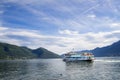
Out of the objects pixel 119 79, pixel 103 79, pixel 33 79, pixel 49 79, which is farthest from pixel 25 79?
pixel 119 79

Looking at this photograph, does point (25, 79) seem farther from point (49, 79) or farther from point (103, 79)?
point (103, 79)

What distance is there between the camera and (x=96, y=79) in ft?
238

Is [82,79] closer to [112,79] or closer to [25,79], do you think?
[112,79]

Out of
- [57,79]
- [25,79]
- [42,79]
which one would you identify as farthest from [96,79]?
[25,79]

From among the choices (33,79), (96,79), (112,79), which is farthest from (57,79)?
(112,79)

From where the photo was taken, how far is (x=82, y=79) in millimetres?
73938

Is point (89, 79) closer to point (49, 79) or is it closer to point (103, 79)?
point (103, 79)

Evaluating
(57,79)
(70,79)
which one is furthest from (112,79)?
(57,79)

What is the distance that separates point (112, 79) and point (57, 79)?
20116 mm

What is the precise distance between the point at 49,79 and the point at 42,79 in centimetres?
265

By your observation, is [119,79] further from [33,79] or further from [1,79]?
[1,79]

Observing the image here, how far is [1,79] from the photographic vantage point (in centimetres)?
7581

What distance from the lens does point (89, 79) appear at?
240ft

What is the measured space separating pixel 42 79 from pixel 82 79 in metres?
15.0
